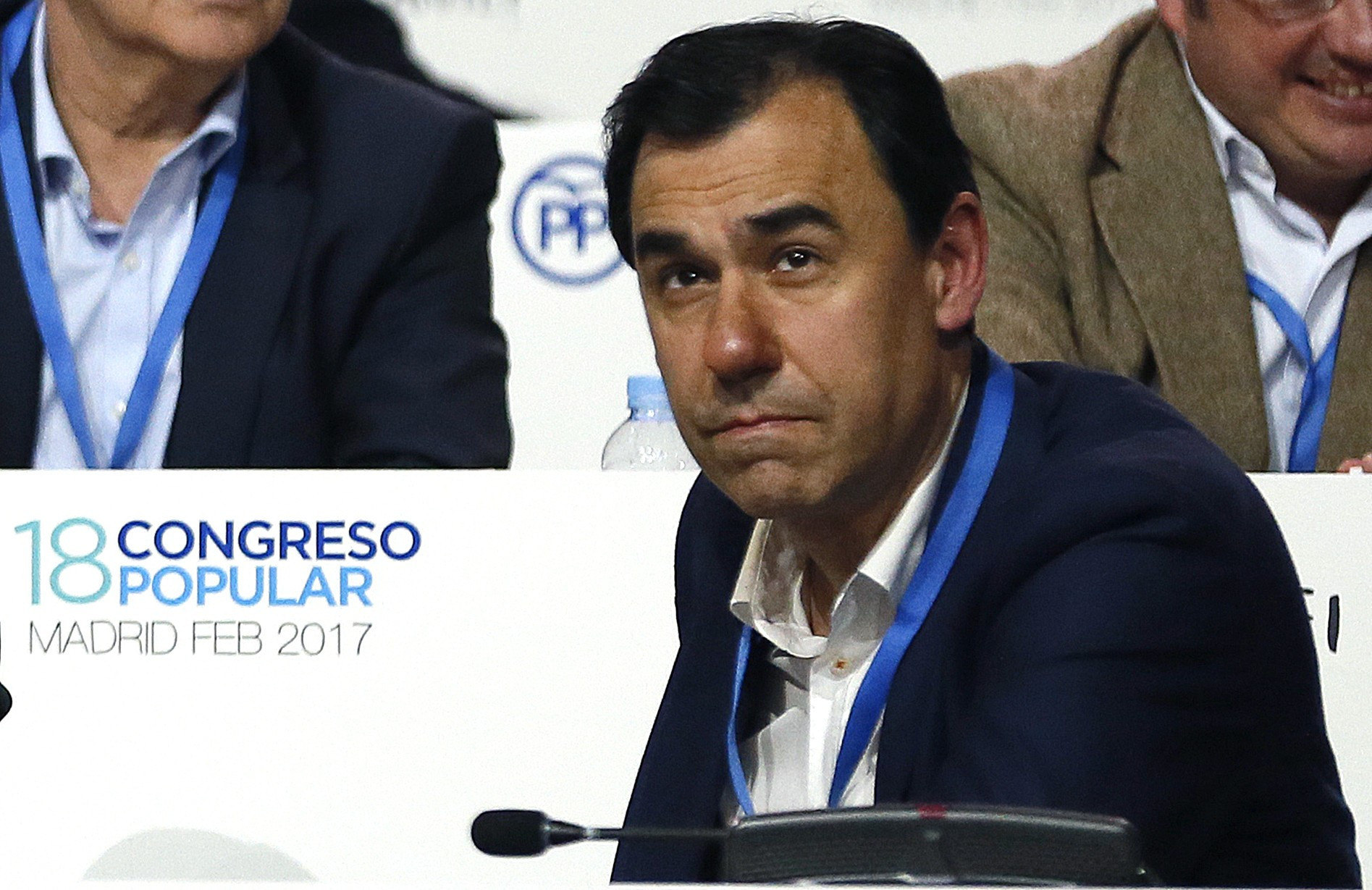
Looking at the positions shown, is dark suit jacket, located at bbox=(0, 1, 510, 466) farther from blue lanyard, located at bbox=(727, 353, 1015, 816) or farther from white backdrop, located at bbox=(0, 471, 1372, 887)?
blue lanyard, located at bbox=(727, 353, 1015, 816)

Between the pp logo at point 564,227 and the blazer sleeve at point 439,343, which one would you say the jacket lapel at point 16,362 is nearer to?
the blazer sleeve at point 439,343

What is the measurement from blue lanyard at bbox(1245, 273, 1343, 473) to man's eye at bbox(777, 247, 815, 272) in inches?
40.6

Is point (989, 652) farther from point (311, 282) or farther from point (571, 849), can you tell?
point (311, 282)

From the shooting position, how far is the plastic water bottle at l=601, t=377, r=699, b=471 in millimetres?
2822

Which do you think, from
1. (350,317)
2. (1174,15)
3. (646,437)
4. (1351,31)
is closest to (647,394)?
(646,437)

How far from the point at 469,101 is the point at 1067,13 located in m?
1.01

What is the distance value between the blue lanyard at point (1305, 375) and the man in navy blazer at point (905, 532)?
73 centimetres

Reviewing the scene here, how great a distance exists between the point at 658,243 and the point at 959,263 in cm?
42

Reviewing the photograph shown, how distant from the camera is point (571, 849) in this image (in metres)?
2.57

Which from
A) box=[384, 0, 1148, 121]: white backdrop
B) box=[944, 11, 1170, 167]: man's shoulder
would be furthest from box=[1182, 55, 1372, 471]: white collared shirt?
box=[384, 0, 1148, 121]: white backdrop

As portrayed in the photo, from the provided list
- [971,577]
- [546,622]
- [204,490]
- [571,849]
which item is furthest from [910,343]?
[204,490]

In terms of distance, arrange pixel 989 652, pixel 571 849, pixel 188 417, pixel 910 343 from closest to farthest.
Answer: pixel 989 652 < pixel 910 343 < pixel 571 849 < pixel 188 417

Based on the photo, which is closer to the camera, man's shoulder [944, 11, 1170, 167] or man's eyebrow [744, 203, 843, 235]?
man's eyebrow [744, 203, 843, 235]

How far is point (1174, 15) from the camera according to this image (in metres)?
2.91
